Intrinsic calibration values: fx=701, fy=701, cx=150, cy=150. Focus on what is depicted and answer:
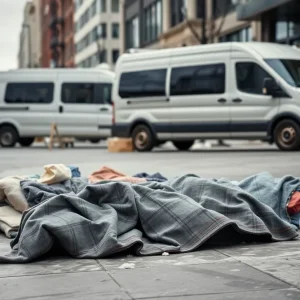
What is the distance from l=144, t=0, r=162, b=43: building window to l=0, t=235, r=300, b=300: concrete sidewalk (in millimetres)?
40121

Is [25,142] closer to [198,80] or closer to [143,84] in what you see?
[143,84]

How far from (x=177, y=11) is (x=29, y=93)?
18.8m

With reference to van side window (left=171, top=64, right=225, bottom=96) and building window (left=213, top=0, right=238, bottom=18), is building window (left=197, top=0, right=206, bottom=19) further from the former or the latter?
van side window (left=171, top=64, right=225, bottom=96)

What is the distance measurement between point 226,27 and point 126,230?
29.6m

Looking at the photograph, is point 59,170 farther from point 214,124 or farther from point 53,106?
point 53,106

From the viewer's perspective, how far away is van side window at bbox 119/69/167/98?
18.6 m

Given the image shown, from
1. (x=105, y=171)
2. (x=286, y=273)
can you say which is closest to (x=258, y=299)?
(x=286, y=273)

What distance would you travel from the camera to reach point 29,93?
2333cm

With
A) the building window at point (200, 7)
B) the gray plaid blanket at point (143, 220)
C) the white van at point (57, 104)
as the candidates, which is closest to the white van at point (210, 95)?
the white van at point (57, 104)

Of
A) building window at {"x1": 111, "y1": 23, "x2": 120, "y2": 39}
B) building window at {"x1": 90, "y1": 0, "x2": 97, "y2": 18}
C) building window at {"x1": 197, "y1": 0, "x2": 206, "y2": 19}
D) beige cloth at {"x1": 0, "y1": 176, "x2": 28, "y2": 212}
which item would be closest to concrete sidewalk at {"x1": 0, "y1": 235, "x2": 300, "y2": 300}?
beige cloth at {"x1": 0, "y1": 176, "x2": 28, "y2": 212}

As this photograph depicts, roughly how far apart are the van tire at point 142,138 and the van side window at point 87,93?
384 centimetres

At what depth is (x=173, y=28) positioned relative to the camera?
39625 mm

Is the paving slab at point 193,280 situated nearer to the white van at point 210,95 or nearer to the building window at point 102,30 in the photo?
the white van at point 210,95

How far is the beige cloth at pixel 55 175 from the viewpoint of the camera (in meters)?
6.12
